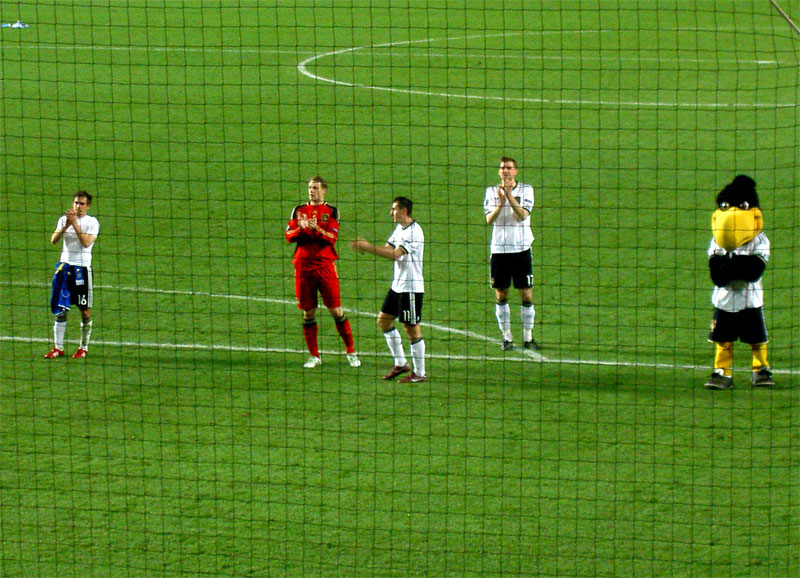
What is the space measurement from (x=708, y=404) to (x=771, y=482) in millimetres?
1534

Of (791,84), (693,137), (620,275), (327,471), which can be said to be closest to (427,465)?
(327,471)

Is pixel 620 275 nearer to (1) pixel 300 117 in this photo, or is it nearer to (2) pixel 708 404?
(2) pixel 708 404

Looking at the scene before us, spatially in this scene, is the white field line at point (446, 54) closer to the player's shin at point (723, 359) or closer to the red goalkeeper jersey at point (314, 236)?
the red goalkeeper jersey at point (314, 236)

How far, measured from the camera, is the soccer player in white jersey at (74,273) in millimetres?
11992

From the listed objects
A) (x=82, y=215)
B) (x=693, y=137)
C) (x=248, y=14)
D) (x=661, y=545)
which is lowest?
(x=661, y=545)

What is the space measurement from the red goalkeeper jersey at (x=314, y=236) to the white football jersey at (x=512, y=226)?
1.54m

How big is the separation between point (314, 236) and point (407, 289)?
3.21 feet

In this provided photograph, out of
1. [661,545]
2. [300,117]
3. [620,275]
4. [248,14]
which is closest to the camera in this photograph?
[661,545]

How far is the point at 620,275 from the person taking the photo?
14.8m

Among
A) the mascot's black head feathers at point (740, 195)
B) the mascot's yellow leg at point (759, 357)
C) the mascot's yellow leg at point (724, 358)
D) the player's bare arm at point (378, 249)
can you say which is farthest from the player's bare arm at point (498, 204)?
the mascot's yellow leg at point (759, 357)

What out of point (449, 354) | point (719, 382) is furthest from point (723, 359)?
point (449, 354)

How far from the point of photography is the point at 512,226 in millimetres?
12164

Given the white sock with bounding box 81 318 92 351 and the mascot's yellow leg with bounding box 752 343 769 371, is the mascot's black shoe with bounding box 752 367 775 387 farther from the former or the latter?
the white sock with bounding box 81 318 92 351

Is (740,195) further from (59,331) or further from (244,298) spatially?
(59,331)
